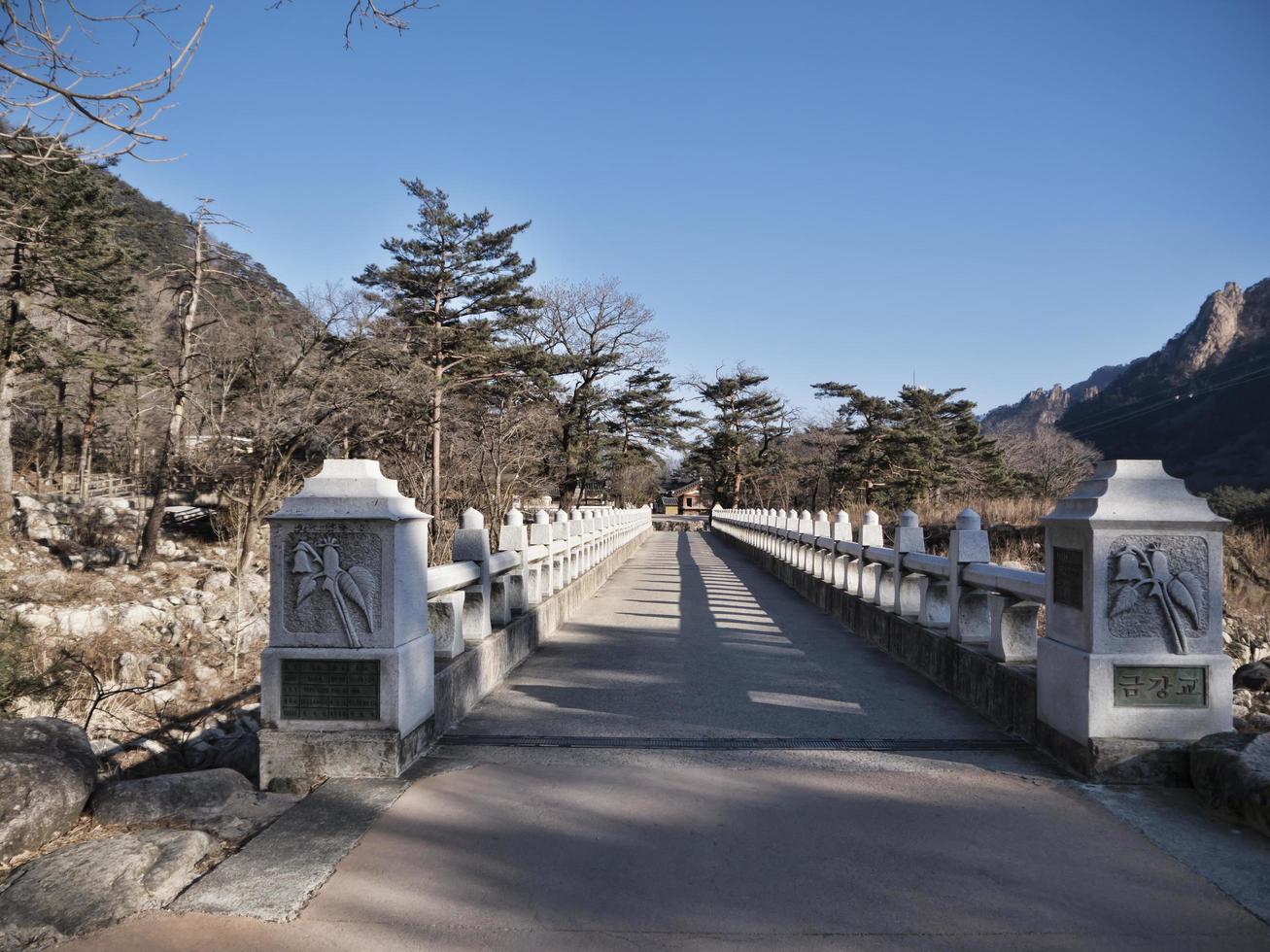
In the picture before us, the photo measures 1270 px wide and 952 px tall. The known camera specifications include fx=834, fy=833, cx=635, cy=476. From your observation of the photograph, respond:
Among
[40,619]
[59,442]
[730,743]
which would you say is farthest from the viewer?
[59,442]

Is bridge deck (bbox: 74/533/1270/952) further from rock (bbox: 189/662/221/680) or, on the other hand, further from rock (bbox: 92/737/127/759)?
rock (bbox: 189/662/221/680)

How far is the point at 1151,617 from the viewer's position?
4.50 m

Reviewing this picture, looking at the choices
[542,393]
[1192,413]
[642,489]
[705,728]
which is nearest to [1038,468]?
[1192,413]

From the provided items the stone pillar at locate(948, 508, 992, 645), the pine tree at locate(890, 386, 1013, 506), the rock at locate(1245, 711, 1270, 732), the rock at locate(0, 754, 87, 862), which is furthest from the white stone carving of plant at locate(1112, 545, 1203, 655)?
the pine tree at locate(890, 386, 1013, 506)

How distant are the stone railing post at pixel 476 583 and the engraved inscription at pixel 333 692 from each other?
93.5 inches

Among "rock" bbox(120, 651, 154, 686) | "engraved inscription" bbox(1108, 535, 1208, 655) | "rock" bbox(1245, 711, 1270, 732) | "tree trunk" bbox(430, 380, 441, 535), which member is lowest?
"rock" bbox(120, 651, 154, 686)

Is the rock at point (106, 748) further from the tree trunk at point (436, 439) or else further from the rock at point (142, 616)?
the tree trunk at point (436, 439)

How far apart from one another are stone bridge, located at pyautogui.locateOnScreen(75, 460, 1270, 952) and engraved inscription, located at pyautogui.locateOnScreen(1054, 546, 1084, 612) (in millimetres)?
17

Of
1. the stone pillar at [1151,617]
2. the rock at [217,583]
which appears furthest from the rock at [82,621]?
the stone pillar at [1151,617]

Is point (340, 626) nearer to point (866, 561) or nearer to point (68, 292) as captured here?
point (866, 561)

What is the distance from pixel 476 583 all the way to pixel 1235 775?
5.25 meters

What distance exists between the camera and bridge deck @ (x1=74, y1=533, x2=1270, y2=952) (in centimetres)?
297

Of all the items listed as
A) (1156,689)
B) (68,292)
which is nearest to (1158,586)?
(1156,689)

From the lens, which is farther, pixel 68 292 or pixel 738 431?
pixel 738 431
